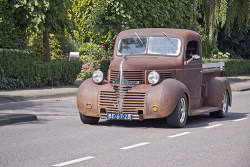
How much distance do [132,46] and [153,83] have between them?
1.88 meters

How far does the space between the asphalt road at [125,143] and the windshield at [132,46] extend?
1.66m

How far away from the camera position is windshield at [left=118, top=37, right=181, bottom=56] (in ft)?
41.1

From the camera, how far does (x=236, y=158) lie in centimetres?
819

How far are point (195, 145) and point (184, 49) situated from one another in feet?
12.3

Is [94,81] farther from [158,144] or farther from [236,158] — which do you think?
[236,158]

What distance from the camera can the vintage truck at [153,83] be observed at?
→ 11117 mm

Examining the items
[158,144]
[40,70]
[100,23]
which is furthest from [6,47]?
[158,144]

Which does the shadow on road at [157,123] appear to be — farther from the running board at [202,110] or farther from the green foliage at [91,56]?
the green foliage at [91,56]

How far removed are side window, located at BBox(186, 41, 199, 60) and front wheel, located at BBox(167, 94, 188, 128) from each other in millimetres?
1623

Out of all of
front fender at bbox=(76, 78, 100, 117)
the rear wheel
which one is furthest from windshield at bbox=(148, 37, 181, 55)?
the rear wheel

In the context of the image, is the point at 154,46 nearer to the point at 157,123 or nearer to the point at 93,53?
the point at 157,123

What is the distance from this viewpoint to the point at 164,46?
12.6 metres

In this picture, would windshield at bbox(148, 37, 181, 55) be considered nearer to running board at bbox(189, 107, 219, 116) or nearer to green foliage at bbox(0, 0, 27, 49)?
running board at bbox(189, 107, 219, 116)

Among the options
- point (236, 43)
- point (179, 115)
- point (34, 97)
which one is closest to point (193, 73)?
point (179, 115)
